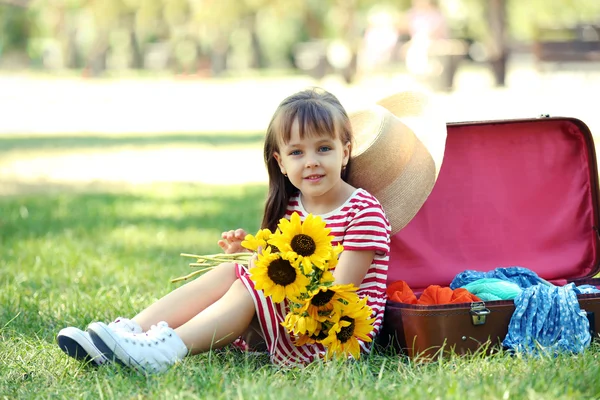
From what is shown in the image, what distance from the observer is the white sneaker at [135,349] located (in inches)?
117

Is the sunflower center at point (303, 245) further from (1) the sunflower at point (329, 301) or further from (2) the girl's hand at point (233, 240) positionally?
(2) the girl's hand at point (233, 240)

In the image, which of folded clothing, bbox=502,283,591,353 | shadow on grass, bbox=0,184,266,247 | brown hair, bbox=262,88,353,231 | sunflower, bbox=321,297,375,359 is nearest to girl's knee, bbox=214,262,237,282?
brown hair, bbox=262,88,353,231

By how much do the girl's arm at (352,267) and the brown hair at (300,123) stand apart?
41 centimetres

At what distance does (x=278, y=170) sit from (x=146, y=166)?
22.8ft

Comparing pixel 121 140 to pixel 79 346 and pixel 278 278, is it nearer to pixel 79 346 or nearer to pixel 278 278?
pixel 79 346

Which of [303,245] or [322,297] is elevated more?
[303,245]

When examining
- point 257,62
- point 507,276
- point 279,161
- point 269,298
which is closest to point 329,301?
point 269,298

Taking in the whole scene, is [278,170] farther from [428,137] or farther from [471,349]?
[471,349]

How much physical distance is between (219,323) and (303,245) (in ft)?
1.37

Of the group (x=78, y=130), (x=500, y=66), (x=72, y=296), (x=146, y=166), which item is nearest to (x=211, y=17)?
(x=500, y=66)

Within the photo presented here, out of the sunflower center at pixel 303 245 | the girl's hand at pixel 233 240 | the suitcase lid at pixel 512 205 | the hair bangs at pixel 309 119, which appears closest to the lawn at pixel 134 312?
the sunflower center at pixel 303 245

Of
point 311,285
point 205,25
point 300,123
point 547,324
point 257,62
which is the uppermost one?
point 205,25

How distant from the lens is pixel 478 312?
3086mm

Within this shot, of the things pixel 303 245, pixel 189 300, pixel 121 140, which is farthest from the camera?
pixel 121 140
